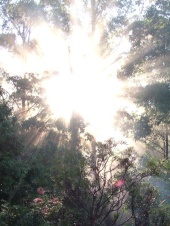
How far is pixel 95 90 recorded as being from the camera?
1658 cm

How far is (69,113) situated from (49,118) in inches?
47.5

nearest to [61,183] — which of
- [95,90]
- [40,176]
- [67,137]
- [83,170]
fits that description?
[83,170]

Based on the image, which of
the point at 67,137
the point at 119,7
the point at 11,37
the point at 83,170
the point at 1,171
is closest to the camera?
the point at 83,170

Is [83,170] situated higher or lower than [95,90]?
lower

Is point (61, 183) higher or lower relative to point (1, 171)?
lower

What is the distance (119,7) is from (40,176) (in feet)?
44.8

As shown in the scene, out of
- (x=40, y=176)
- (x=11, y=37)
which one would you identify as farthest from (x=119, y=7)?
(x=40, y=176)

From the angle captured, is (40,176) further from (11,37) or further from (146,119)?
(11,37)

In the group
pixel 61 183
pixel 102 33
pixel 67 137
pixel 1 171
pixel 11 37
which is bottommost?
pixel 61 183

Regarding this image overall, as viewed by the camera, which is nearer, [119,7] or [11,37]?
[119,7]

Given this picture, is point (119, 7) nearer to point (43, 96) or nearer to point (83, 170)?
point (43, 96)

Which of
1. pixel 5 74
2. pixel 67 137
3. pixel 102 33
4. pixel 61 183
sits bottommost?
pixel 61 183

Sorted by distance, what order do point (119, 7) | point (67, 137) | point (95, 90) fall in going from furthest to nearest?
point (119, 7) → point (95, 90) → point (67, 137)

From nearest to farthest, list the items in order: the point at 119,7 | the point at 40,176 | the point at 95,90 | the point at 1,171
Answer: the point at 1,171 < the point at 40,176 < the point at 95,90 < the point at 119,7
